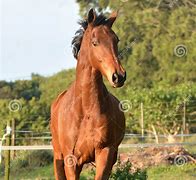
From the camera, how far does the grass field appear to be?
1129 centimetres

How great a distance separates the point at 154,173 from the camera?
12.3m

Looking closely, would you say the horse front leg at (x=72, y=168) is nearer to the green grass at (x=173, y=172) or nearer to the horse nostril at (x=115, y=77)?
the horse nostril at (x=115, y=77)

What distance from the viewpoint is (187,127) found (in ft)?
75.3

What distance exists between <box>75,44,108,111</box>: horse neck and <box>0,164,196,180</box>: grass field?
184 inches

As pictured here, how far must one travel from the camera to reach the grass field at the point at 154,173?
37.0 feet

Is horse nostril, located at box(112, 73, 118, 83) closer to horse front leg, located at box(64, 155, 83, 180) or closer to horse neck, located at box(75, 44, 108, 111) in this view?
horse neck, located at box(75, 44, 108, 111)

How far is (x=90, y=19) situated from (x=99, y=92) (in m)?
0.74

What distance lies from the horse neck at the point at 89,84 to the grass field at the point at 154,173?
4669mm

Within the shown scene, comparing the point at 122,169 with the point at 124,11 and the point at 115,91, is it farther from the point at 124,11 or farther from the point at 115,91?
the point at 124,11

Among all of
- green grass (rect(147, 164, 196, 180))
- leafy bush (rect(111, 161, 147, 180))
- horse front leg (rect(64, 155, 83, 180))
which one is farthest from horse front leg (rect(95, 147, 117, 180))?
green grass (rect(147, 164, 196, 180))

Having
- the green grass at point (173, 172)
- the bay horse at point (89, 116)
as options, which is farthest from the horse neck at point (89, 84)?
the green grass at point (173, 172)

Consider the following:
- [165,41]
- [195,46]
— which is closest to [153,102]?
[195,46]

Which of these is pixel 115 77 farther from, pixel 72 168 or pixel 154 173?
pixel 154 173

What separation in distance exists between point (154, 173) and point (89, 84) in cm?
682
